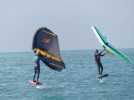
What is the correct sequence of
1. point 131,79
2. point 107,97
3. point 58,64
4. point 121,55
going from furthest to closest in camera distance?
point 131,79 → point 121,55 → point 58,64 → point 107,97

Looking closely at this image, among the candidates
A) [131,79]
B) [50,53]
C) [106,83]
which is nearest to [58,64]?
[50,53]

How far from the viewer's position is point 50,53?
1500 inches

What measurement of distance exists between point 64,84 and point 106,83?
2.92 m

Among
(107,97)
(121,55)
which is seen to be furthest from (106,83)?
(107,97)

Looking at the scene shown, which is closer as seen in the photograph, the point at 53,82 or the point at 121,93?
the point at 121,93

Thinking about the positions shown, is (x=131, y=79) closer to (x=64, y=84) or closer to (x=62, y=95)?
(x=64, y=84)

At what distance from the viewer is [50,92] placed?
3538 cm

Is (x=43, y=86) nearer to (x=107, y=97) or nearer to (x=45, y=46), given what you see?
(x=45, y=46)

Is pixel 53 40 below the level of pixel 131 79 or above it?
above

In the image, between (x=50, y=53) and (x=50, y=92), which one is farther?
(x=50, y=53)

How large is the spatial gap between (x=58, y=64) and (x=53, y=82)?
4286mm

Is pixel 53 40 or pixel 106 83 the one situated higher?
pixel 53 40

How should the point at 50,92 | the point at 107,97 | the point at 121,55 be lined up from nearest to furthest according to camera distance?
the point at 107,97 → the point at 50,92 → the point at 121,55

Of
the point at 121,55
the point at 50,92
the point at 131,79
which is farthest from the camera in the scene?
the point at 131,79
